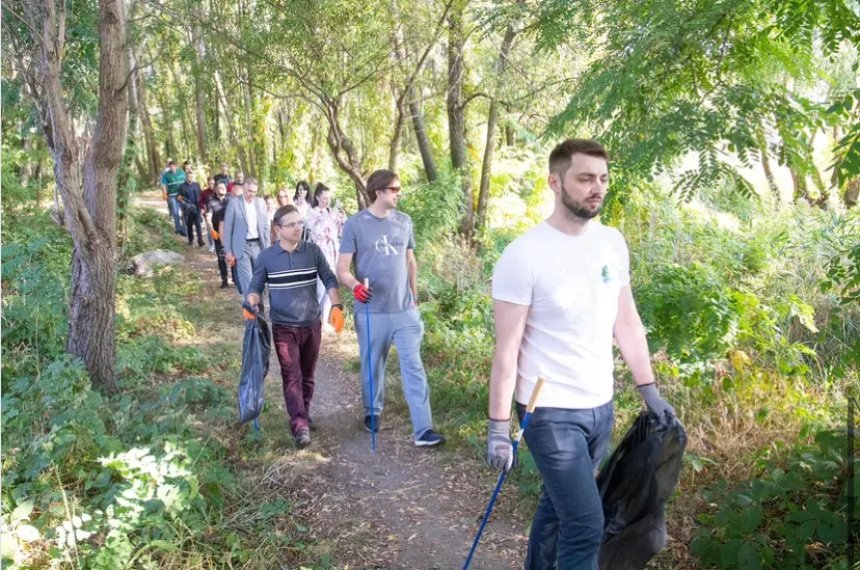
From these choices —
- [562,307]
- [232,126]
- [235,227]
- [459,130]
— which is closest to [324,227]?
[235,227]

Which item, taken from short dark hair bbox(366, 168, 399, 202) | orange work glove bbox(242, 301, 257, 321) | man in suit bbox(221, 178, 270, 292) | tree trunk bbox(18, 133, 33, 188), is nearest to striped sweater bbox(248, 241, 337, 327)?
orange work glove bbox(242, 301, 257, 321)

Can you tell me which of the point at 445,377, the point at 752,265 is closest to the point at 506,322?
the point at 445,377

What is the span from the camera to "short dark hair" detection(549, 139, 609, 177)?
2.94m

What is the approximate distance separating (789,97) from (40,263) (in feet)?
29.3

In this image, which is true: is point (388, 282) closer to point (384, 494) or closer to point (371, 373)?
point (371, 373)

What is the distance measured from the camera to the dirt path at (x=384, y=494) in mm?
4164

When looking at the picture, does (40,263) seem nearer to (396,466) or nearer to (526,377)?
(396,466)

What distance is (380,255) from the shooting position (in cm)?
537

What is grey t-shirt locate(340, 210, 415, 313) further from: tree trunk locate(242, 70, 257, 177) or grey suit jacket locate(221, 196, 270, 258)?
tree trunk locate(242, 70, 257, 177)

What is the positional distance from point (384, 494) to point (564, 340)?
256 cm

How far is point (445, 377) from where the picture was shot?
6703mm

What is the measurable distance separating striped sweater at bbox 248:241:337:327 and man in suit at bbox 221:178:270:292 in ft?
12.8

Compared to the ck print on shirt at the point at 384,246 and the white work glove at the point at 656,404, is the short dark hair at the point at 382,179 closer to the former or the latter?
the ck print on shirt at the point at 384,246

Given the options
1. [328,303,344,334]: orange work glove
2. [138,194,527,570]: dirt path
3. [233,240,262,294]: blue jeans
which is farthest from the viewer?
[233,240,262,294]: blue jeans
